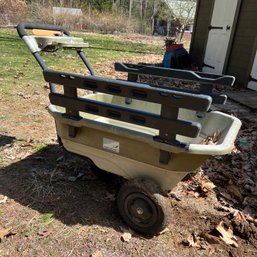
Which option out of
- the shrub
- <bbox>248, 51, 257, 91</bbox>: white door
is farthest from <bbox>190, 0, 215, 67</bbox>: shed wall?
the shrub

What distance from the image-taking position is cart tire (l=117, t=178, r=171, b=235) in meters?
2.15

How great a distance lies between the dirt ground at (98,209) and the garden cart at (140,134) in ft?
0.77

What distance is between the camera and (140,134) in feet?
6.84

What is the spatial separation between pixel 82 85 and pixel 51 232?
3.83 ft

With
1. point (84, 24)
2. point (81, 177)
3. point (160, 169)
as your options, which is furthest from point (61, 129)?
point (84, 24)

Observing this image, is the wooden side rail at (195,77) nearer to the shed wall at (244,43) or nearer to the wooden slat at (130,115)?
the wooden slat at (130,115)

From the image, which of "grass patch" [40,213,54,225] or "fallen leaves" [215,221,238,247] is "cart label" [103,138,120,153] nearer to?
"grass patch" [40,213,54,225]

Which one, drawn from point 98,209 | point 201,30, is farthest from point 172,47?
point 98,209

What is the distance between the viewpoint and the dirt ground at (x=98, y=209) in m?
2.22

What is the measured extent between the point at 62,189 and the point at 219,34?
7.24 metres

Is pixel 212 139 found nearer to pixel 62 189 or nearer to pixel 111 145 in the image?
pixel 111 145

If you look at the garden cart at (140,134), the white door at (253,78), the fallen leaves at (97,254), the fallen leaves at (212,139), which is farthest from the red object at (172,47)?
the fallen leaves at (97,254)

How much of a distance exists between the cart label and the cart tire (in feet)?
0.88

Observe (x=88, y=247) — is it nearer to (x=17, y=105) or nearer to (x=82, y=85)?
(x=82, y=85)
